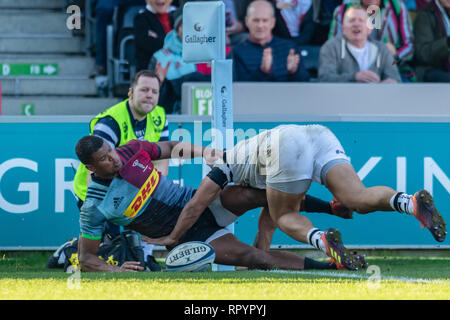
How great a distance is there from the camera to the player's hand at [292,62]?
10.6m

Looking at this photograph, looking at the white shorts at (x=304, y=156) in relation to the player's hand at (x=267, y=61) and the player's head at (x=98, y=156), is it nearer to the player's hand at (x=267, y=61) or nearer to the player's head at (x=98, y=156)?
the player's head at (x=98, y=156)

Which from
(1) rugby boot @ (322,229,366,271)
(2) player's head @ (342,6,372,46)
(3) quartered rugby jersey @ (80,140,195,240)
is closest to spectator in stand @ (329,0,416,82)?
(2) player's head @ (342,6,372,46)

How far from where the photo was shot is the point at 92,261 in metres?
6.66

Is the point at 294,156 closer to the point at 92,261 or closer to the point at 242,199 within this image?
the point at 242,199

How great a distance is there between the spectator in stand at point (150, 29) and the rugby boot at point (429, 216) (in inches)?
217

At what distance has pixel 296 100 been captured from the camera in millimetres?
9750

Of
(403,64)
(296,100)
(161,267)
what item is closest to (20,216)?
(161,267)

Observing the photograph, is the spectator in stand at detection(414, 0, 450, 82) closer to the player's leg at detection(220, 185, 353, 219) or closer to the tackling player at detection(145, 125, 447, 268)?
the player's leg at detection(220, 185, 353, 219)

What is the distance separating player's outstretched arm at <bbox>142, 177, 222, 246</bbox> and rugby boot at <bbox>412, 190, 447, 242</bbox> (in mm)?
1522

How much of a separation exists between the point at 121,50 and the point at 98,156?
5367 millimetres

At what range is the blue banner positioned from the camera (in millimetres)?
8398

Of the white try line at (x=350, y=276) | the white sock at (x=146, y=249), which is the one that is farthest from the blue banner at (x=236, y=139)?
the white try line at (x=350, y=276)
